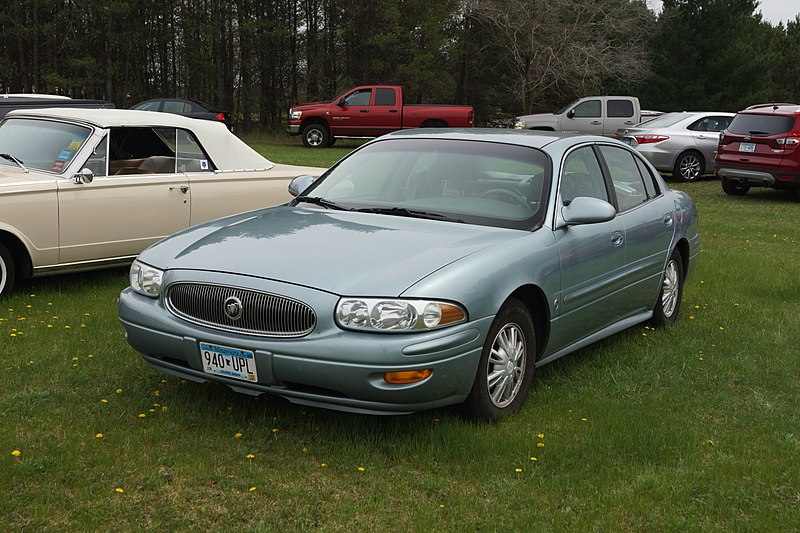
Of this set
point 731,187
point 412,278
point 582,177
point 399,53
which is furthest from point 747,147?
point 399,53

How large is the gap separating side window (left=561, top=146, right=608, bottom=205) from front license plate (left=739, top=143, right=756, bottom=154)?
10866mm

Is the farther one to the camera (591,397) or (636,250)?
(636,250)

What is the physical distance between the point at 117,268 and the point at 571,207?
15.0 feet

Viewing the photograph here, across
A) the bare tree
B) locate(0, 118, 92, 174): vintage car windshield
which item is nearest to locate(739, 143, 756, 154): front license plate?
locate(0, 118, 92, 174): vintage car windshield

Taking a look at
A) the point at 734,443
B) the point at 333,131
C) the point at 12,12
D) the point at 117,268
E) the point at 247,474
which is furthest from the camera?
the point at 12,12

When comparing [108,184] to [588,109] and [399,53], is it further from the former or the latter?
[399,53]

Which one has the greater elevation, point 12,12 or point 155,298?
point 12,12

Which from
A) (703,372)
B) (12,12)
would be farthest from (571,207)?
(12,12)

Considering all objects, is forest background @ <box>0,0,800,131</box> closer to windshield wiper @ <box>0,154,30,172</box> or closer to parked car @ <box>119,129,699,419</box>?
windshield wiper @ <box>0,154,30,172</box>

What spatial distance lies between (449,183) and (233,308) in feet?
5.65

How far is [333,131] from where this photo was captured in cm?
2842

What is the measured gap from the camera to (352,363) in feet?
12.8

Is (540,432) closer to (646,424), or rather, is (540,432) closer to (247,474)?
(646,424)

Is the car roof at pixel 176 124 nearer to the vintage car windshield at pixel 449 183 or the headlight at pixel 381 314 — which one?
the vintage car windshield at pixel 449 183
